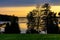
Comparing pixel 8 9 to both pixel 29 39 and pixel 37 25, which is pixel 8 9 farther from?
pixel 29 39

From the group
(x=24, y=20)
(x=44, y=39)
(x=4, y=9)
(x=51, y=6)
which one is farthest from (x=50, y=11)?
(x=44, y=39)

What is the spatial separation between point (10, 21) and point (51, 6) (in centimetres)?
164

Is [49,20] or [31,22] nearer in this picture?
[31,22]

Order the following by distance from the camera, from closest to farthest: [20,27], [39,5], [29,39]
→ [29,39], [20,27], [39,5]

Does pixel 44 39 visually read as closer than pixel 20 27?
Yes

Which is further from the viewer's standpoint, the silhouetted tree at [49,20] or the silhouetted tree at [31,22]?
the silhouetted tree at [49,20]

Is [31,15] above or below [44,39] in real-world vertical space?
above

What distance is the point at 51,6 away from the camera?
9.00m

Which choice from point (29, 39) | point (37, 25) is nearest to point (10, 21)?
point (37, 25)

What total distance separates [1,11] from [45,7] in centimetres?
163

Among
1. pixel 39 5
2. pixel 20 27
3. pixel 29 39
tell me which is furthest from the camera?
pixel 39 5

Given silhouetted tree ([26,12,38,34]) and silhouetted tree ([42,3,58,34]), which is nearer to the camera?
silhouetted tree ([26,12,38,34])

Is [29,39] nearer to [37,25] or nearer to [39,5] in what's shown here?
[37,25]

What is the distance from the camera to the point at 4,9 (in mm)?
8820
